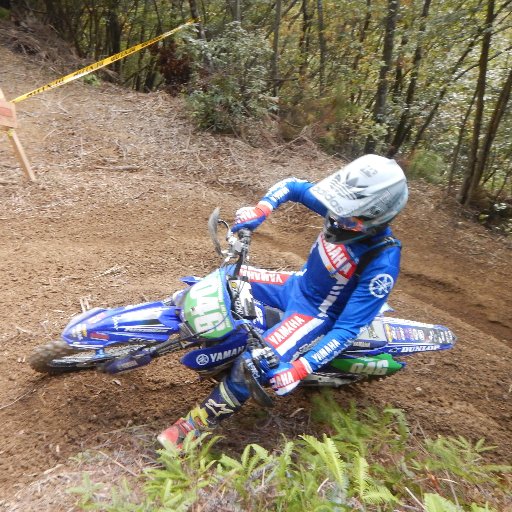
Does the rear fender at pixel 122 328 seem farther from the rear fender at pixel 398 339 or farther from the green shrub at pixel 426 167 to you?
the green shrub at pixel 426 167

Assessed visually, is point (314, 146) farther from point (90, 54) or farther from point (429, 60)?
point (90, 54)

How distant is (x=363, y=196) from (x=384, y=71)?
7748mm

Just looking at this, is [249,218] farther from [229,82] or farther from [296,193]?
[229,82]

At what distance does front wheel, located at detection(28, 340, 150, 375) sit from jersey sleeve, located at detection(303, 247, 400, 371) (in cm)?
120

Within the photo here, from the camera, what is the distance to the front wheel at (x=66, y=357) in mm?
3000

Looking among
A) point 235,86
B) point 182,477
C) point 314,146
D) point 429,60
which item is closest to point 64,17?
point 235,86

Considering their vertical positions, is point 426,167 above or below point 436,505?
below

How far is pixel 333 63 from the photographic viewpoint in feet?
37.1

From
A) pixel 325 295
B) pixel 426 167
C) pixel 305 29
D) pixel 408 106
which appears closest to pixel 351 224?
pixel 325 295

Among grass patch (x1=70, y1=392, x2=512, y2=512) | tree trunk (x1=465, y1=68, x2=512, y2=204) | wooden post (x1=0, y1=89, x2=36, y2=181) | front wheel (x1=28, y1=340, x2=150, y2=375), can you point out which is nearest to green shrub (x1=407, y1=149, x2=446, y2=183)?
tree trunk (x1=465, y1=68, x2=512, y2=204)

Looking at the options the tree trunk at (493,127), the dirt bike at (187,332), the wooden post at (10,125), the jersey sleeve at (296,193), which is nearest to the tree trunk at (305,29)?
the tree trunk at (493,127)

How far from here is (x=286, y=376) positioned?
2.72m

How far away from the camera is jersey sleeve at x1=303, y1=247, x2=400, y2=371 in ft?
9.36

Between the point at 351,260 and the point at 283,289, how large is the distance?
0.64 metres
